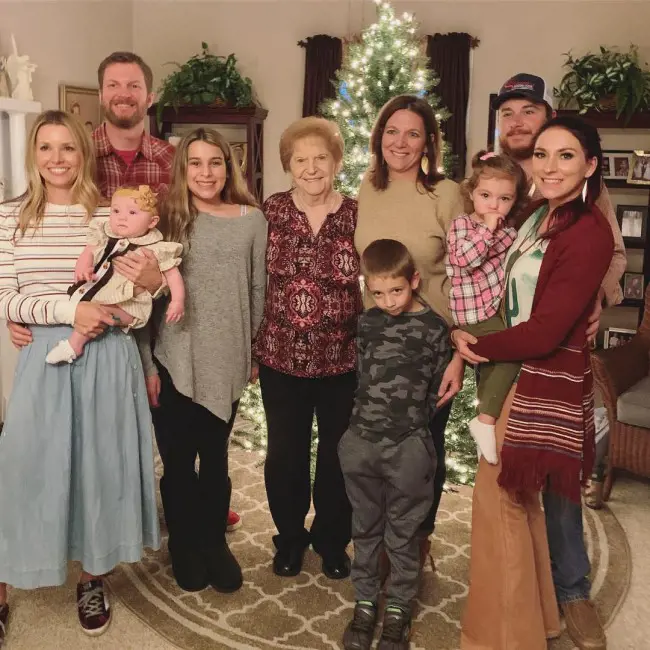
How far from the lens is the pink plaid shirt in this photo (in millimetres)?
2000

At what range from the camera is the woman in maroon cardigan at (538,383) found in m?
1.81

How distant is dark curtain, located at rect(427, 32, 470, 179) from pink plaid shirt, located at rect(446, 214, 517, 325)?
3.56 m

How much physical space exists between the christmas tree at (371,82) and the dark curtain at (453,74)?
1.67m

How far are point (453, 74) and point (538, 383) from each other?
13.8 feet

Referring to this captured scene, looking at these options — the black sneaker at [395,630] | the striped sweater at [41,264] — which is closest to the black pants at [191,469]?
the striped sweater at [41,264]

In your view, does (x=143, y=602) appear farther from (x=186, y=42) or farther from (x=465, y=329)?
(x=186, y=42)

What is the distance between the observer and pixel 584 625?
2203 millimetres

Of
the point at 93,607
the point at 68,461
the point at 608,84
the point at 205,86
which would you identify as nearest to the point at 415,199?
the point at 68,461

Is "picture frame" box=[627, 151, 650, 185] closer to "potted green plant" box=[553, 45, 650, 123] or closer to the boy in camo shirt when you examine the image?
"potted green plant" box=[553, 45, 650, 123]

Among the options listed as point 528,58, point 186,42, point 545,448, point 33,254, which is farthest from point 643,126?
point 33,254

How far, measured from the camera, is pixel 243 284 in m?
2.26

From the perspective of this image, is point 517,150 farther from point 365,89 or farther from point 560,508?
point 365,89

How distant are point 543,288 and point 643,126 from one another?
4082 mm

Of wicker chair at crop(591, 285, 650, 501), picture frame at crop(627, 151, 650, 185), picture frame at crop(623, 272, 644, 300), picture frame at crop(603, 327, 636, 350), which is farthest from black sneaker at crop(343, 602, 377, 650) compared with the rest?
picture frame at crop(627, 151, 650, 185)
